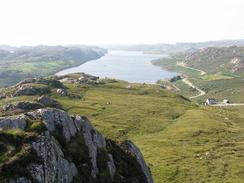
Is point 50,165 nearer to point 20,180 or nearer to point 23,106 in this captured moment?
point 20,180

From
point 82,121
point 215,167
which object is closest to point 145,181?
point 82,121

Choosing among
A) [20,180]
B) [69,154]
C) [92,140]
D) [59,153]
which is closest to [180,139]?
[92,140]

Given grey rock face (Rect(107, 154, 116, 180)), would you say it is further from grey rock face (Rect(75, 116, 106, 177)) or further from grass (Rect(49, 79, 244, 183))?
grass (Rect(49, 79, 244, 183))

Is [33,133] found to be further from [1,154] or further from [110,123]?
[110,123]

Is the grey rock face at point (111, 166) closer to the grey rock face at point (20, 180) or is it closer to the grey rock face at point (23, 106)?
the grey rock face at point (20, 180)

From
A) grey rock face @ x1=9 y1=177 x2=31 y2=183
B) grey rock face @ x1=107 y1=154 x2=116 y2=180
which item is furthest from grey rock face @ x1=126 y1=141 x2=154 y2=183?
grey rock face @ x1=9 y1=177 x2=31 y2=183
